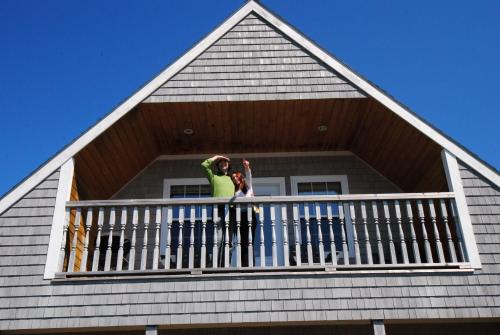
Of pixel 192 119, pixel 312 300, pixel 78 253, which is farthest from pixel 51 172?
pixel 312 300

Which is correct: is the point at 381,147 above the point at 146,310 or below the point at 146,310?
above

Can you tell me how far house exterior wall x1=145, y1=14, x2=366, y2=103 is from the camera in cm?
789

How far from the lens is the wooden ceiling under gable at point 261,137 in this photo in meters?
7.95

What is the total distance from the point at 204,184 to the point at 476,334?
4501 millimetres

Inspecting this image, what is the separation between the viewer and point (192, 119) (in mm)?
8359

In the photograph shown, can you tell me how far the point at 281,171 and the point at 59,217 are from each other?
3.67 metres

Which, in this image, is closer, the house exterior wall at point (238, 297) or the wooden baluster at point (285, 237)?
the house exterior wall at point (238, 297)

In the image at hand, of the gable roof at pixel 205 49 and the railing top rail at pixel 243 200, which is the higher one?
the gable roof at pixel 205 49

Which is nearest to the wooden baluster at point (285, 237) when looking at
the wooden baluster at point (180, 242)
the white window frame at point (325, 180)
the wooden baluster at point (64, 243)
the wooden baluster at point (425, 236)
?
the wooden baluster at point (180, 242)

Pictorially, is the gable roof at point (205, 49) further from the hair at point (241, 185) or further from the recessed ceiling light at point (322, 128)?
the hair at point (241, 185)

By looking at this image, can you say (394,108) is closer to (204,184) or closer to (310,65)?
(310,65)

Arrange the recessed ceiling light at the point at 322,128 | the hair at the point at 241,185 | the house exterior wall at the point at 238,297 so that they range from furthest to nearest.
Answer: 1. the recessed ceiling light at the point at 322,128
2. the hair at the point at 241,185
3. the house exterior wall at the point at 238,297

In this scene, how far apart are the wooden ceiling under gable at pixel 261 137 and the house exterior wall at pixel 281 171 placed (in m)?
0.14

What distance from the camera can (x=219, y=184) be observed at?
24.4 feet
